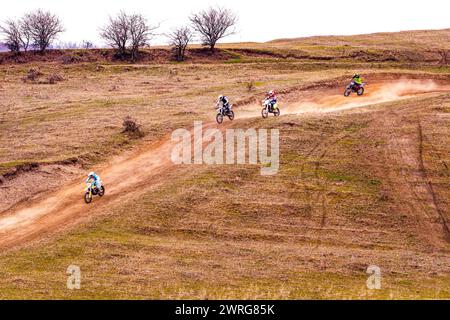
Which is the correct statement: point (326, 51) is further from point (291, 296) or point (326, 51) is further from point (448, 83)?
point (291, 296)

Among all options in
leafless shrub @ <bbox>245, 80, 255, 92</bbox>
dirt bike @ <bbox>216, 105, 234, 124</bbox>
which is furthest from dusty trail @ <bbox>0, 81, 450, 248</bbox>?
leafless shrub @ <bbox>245, 80, 255, 92</bbox>

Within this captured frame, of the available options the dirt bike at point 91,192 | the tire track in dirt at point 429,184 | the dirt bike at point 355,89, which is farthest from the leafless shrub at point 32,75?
the tire track in dirt at point 429,184

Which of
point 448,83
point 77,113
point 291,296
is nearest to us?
point 291,296

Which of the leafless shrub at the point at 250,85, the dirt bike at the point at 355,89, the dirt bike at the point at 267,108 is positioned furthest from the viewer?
the leafless shrub at the point at 250,85

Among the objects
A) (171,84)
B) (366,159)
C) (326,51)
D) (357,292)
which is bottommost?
(357,292)

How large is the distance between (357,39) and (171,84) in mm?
37911

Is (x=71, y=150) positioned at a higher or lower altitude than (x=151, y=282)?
higher

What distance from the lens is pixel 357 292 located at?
20719mm

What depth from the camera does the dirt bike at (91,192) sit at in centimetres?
3073

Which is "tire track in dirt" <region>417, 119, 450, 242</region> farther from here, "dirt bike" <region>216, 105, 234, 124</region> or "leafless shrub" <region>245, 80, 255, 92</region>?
"leafless shrub" <region>245, 80, 255, 92</region>
